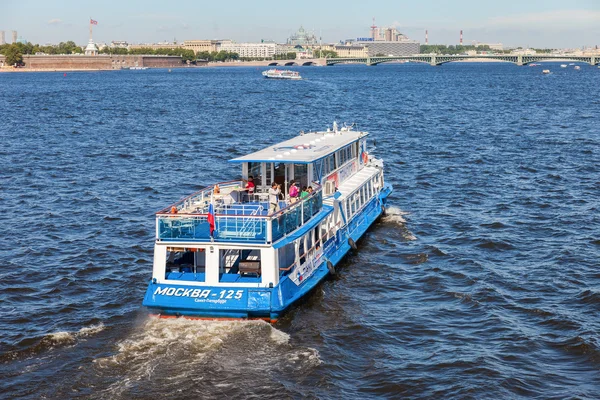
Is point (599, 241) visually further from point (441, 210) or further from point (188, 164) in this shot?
point (188, 164)

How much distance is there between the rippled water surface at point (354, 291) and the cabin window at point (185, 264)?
5.21ft

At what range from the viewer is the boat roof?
1170 inches

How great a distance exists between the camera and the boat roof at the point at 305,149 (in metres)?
29.7

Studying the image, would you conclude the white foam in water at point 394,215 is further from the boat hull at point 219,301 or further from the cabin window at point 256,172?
the boat hull at point 219,301

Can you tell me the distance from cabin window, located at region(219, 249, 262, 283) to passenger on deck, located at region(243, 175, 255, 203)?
3370mm

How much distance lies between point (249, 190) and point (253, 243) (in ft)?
16.5

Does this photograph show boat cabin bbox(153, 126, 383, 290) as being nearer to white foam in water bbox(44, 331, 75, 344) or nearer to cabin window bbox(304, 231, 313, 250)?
cabin window bbox(304, 231, 313, 250)

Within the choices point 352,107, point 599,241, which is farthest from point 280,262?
point 352,107

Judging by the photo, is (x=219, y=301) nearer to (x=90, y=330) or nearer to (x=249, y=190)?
(x=90, y=330)

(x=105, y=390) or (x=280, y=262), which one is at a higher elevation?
(x=280, y=262)

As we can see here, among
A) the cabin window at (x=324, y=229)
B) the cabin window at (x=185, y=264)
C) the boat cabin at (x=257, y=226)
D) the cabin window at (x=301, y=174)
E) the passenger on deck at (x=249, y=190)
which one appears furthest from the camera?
the cabin window at (x=301, y=174)

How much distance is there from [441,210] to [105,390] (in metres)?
24.7

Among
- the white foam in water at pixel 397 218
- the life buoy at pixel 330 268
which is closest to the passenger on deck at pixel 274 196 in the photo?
the life buoy at pixel 330 268

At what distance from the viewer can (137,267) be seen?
3141 centimetres
